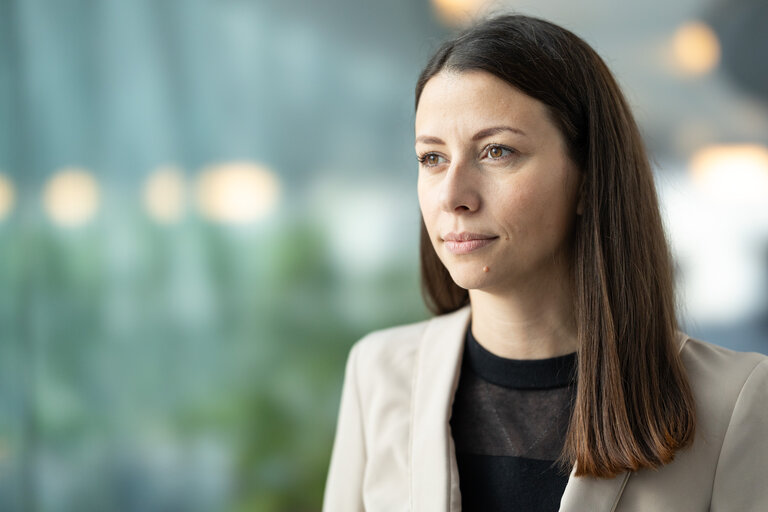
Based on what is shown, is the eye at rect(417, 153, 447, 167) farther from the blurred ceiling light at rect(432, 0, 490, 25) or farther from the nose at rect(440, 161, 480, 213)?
the blurred ceiling light at rect(432, 0, 490, 25)

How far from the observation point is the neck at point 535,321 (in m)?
1.21

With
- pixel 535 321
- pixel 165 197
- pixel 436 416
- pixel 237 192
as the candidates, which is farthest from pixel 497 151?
pixel 165 197

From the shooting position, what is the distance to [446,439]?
1208mm

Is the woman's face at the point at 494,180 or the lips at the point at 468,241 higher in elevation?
the woman's face at the point at 494,180

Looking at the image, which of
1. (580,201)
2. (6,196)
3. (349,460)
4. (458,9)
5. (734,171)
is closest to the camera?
(580,201)

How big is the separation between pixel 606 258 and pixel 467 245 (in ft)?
0.76

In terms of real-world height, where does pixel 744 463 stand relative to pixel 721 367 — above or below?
below

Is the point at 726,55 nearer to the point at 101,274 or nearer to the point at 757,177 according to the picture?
the point at 757,177

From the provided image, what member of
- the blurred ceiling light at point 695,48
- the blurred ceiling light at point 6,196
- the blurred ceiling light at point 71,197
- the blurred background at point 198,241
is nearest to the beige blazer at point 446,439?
the blurred background at point 198,241

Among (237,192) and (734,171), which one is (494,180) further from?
(237,192)

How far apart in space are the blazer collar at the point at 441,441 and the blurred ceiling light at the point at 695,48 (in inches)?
38.4

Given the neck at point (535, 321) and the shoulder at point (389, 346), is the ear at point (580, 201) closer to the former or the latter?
the neck at point (535, 321)

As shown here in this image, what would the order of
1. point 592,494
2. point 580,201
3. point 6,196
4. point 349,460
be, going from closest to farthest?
point 592,494, point 580,201, point 349,460, point 6,196

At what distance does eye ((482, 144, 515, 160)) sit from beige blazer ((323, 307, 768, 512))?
345mm
